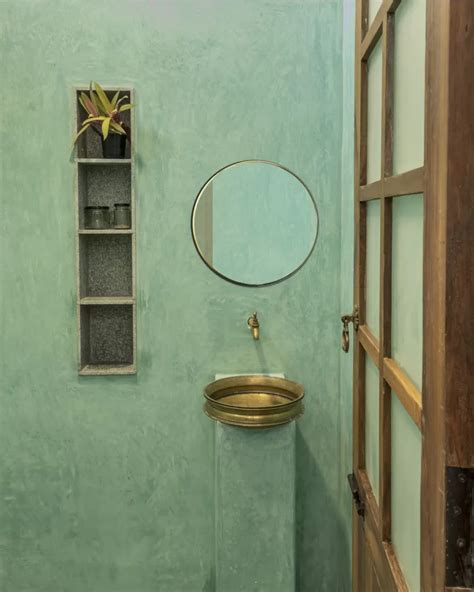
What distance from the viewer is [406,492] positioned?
1.09 m

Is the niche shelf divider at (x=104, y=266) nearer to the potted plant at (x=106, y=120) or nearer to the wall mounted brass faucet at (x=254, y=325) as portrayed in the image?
the potted plant at (x=106, y=120)

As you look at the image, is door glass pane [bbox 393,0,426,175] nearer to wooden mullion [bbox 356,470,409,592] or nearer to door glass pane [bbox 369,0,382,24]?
door glass pane [bbox 369,0,382,24]

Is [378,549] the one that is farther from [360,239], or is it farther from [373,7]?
[373,7]

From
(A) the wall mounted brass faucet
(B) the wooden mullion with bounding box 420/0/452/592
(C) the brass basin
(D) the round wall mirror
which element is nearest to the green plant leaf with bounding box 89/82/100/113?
(D) the round wall mirror

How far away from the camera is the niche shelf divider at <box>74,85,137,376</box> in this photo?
242 cm

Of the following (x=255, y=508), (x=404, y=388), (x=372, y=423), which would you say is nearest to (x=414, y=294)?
(x=404, y=388)

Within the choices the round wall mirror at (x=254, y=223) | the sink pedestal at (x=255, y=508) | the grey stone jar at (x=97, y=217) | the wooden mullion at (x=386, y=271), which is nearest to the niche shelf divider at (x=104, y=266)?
the grey stone jar at (x=97, y=217)

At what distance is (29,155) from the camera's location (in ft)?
7.96

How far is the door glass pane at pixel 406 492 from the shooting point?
1021mm

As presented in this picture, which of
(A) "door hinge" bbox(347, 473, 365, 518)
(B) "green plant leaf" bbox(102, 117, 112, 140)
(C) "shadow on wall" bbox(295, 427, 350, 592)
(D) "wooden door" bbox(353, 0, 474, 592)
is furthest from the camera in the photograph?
(C) "shadow on wall" bbox(295, 427, 350, 592)

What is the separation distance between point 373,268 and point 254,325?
1062 millimetres

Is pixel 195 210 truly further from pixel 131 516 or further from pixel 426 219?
pixel 426 219

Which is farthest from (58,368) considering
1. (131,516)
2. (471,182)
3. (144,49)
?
(471,182)

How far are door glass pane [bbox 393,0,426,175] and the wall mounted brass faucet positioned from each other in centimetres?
134
